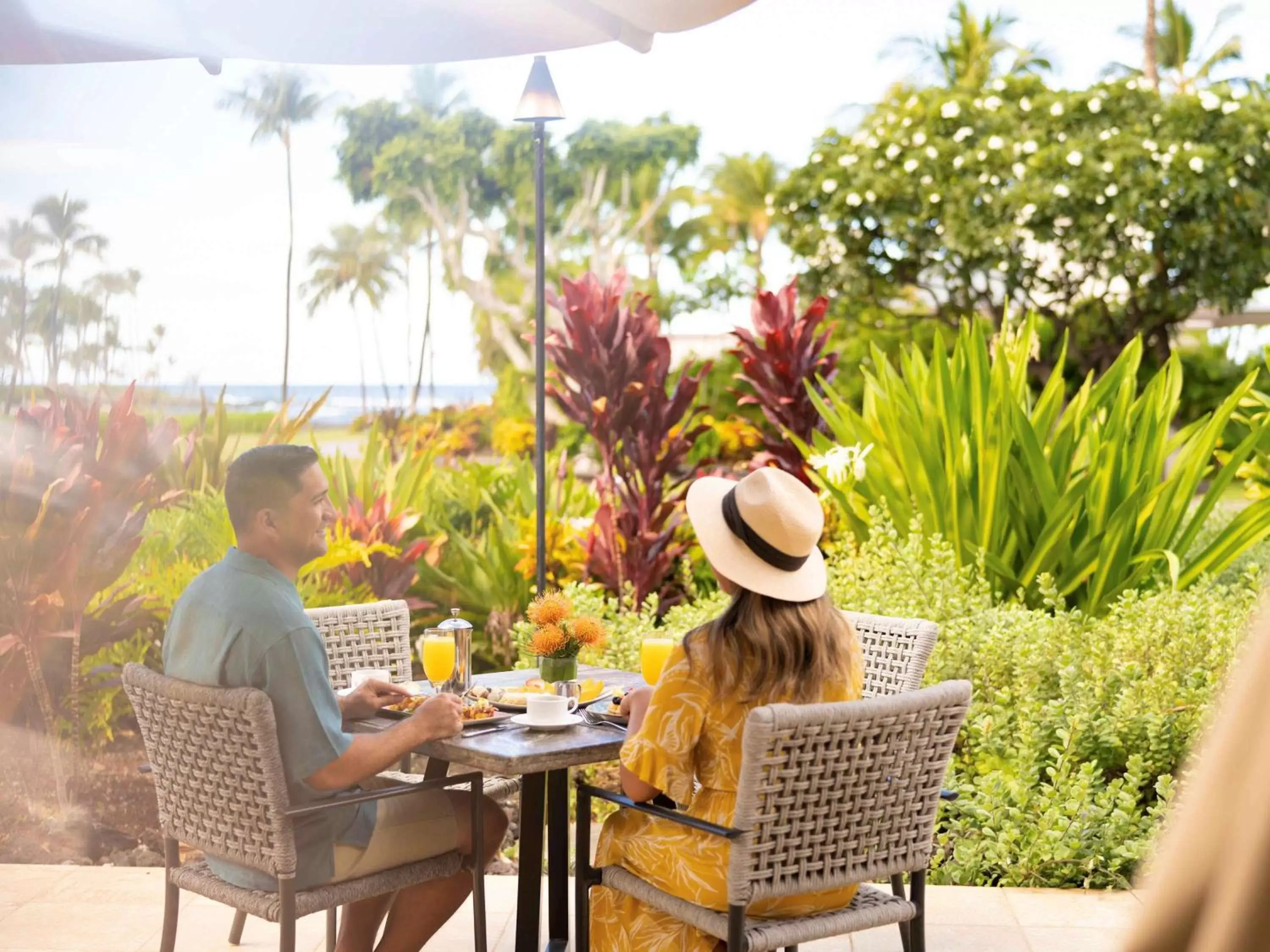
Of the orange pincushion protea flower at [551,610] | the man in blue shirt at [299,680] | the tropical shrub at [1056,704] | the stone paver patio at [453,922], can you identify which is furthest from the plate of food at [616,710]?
the tropical shrub at [1056,704]

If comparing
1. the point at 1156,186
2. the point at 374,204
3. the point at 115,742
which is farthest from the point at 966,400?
the point at 374,204

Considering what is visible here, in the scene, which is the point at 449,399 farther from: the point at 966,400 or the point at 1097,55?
the point at 1097,55

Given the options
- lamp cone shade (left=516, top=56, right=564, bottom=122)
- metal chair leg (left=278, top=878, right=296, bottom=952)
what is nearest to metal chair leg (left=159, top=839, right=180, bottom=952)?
metal chair leg (left=278, top=878, right=296, bottom=952)

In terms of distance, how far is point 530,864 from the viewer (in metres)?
2.88

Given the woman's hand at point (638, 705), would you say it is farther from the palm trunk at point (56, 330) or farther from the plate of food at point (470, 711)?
the palm trunk at point (56, 330)

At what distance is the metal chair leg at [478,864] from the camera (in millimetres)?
2674

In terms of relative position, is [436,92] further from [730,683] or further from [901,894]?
[730,683]

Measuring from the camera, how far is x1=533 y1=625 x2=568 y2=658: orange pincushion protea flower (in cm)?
294

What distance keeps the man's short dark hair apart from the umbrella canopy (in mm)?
1023

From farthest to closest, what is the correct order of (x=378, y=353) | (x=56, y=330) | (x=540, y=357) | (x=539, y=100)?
(x=378, y=353)
(x=540, y=357)
(x=56, y=330)
(x=539, y=100)

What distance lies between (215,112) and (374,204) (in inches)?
987

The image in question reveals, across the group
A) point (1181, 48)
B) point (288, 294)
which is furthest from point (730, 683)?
point (1181, 48)

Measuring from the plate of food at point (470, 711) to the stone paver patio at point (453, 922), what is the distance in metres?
0.76

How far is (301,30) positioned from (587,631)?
5.16ft
